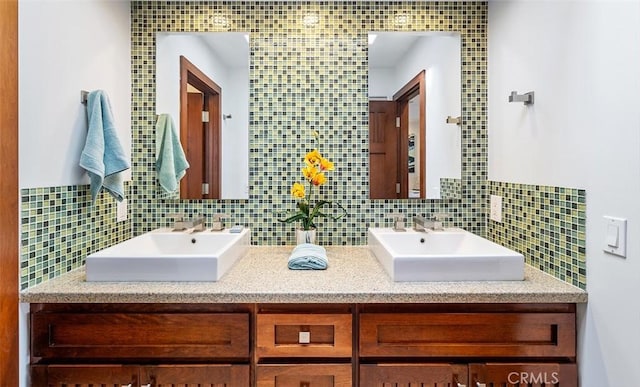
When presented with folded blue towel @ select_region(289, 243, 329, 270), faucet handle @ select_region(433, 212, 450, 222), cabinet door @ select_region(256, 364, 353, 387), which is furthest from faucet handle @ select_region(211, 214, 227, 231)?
faucet handle @ select_region(433, 212, 450, 222)

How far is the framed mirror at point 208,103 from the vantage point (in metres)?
2.01

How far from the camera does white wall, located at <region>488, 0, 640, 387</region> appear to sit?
1077 mm

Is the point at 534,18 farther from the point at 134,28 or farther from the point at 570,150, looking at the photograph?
the point at 134,28

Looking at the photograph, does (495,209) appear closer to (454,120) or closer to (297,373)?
(454,120)

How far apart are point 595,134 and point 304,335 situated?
1.10 meters

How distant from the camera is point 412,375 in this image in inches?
51.0

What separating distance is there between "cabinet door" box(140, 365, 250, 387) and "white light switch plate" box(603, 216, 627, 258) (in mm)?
1163

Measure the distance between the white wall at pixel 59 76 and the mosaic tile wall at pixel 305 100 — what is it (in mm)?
301

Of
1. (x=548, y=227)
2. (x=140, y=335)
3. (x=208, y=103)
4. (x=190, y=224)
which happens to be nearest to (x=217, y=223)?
(x=190, y=224)

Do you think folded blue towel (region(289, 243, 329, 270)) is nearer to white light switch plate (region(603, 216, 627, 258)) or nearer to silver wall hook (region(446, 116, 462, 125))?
white light switch plate (region(603, 216, 627, 258))

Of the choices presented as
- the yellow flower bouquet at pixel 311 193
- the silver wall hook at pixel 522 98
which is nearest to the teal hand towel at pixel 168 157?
the yellow flower bouquet at pixel 311 193

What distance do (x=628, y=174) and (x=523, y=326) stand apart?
22.0 inches

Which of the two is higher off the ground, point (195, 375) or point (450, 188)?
point (450, 188)

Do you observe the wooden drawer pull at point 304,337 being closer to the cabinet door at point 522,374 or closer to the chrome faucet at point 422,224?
the cabinet door at point 522,374
